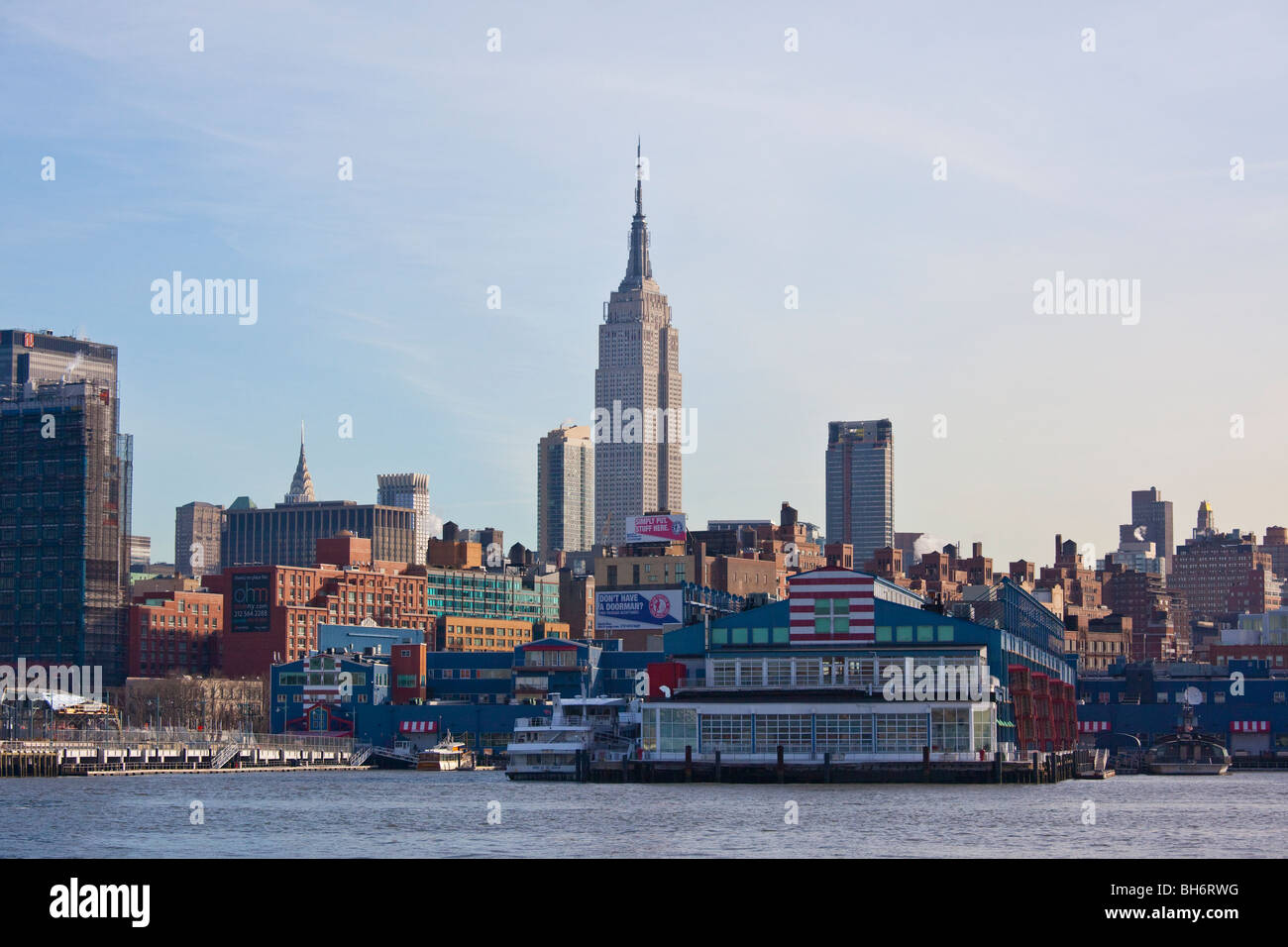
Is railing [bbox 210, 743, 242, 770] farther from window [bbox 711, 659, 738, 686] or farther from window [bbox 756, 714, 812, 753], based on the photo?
window [bbox 756, 714, 812, 753]

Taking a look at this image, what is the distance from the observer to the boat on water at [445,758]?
176250 mm

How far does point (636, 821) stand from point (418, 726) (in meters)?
111

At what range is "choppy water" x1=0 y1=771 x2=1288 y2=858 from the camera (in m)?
66.8

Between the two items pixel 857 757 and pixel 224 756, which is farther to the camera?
pixel 224 756

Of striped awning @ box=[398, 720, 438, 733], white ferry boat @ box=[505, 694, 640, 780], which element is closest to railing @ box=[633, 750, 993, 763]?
white ferry boat @ box=[505, 694, 640, 780]

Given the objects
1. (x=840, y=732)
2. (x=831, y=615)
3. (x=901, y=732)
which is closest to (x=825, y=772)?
(x=840, y=732)

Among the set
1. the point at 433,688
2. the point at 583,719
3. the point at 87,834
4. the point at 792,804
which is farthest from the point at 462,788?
the point at 433,688

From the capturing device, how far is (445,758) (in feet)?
582

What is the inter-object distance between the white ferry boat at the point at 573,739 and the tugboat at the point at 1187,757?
53.1 meters

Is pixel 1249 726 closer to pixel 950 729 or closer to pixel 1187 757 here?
pixel 1187 757

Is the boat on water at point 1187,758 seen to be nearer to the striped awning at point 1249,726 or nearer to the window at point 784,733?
the striped awning at point 1249,726

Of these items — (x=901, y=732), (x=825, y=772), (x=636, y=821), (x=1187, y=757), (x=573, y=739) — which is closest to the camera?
(x=636, y=821)

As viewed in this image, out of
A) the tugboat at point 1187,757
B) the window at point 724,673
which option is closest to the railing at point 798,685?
the window at point 724,673
